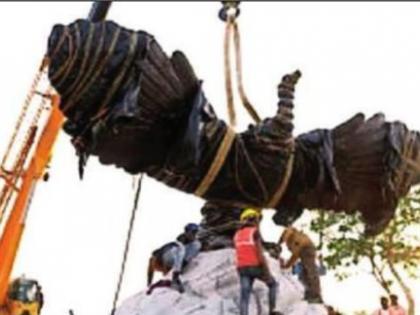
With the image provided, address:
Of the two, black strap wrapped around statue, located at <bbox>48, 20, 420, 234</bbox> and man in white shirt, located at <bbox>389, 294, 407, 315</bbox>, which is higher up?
man in white shirt, located at <bbox>389, 294, 407, 315</bbox>

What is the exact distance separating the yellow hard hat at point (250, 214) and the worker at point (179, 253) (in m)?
0.24

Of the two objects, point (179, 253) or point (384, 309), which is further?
point (384, 309)

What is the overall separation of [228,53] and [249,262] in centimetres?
93

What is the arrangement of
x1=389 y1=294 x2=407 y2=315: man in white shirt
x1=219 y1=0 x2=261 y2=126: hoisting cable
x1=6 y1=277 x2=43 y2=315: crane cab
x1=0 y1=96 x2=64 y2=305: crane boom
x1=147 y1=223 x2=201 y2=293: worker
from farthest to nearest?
x1=0 y1=96 x2=64 y2=305: crane boom
x1=6 y1=277 x2=43 y2=315: crane cab
x1=389 y1=294 x2=407 y2=315: man in white shirt
x1=147 y1=223 x2=201 y2=293: worker
x1=219 y1=0 x2=261 y2=126: hoisting cable

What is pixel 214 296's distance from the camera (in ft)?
12.2

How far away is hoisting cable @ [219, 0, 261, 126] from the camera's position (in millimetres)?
3783

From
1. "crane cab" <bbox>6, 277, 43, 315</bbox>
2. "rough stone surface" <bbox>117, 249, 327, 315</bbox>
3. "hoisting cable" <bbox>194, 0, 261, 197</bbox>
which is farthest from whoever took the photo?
"crane cab" <bbox>6, 277, 43, 315</bbox>

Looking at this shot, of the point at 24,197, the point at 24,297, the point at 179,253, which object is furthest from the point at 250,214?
the point at 24,197

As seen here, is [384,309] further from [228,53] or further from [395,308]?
[228,53]

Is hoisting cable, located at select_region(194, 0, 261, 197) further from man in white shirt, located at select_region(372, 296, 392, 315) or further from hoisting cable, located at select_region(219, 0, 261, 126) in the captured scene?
man in white shirt, located at select_region(372, 296, 392, 315)

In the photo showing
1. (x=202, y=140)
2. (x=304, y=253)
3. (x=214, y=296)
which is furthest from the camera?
(x=304, y=253)

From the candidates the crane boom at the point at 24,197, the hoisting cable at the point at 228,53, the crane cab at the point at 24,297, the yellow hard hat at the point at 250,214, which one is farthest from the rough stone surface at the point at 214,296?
the crane boom at the point at 24,197

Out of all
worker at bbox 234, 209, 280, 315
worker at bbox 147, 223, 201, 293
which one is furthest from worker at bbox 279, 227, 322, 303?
worker at bbox 234, 209, 280, 315

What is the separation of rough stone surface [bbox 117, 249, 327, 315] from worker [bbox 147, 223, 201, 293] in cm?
4
